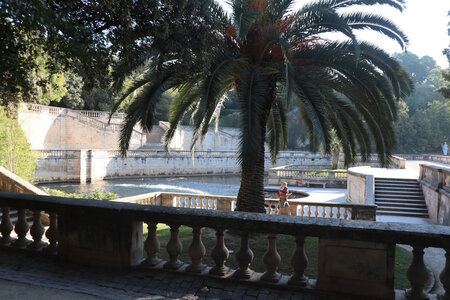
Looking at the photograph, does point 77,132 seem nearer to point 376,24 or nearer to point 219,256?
point 376,24

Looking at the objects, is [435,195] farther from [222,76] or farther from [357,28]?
[222,76]

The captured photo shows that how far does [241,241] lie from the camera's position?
11.0 ft

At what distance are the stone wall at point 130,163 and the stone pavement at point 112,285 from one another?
97.4 ft

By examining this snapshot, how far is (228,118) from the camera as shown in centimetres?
5941

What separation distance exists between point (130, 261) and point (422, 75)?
8710 cm

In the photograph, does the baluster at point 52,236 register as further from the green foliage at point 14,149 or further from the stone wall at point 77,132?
the stone wall at point 77,132

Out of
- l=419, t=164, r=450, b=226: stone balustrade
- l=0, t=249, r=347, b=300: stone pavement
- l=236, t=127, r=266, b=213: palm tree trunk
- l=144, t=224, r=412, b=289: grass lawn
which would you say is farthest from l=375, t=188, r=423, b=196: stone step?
l=0, t=249, r=347, b=300: stone pavement

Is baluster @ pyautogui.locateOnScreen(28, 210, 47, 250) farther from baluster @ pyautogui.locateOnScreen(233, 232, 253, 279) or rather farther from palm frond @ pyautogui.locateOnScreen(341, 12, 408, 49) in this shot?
palm frond @ pyautogui.locateOnScreen(341, 12, 408, 49)

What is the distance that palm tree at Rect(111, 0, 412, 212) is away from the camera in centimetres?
Answer: 614

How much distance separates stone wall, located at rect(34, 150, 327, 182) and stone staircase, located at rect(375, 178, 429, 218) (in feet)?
57.8

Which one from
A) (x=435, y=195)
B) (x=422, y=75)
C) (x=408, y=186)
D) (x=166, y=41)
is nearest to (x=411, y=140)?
(x=422, y=75)

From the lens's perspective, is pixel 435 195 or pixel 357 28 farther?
pixel 435 195

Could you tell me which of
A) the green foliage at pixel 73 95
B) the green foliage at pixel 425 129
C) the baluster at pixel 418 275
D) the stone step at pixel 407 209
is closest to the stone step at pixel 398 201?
the stone step at pixel 407 209

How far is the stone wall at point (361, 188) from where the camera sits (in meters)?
15.8
